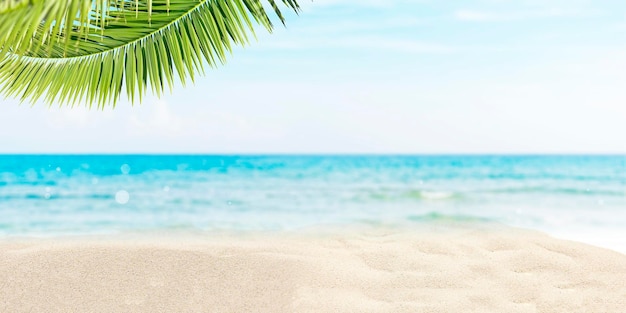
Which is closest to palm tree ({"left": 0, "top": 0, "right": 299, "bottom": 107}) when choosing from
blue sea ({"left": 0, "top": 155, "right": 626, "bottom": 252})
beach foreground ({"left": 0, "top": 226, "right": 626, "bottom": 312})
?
beach foreground ({"left": 0, "top": 226, "right": 626, "bottom": 312})

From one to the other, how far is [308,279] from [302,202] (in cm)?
1147

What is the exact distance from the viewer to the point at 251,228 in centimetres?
1068

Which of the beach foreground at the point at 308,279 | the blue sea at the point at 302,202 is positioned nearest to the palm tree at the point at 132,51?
the beach foreground at the point at 308,279

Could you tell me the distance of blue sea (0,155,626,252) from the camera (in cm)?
1148

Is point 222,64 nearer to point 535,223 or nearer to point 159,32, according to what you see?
point 159,32

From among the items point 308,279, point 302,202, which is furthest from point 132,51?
point 302,202

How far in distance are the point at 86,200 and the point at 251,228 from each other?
23.0ft

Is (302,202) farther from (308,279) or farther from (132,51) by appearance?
(132,51)

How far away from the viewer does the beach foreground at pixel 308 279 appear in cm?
367

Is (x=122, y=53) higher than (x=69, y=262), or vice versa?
(x=122, y=53)

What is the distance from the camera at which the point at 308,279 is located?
4.05m

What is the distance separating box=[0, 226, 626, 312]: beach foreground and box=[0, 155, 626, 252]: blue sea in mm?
4112

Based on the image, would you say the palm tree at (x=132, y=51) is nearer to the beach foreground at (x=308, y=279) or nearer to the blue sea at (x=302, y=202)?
the beach foreground at (x=308, y=279)

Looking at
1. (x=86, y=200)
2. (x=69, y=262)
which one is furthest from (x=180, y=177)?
(x=69, y=262)
